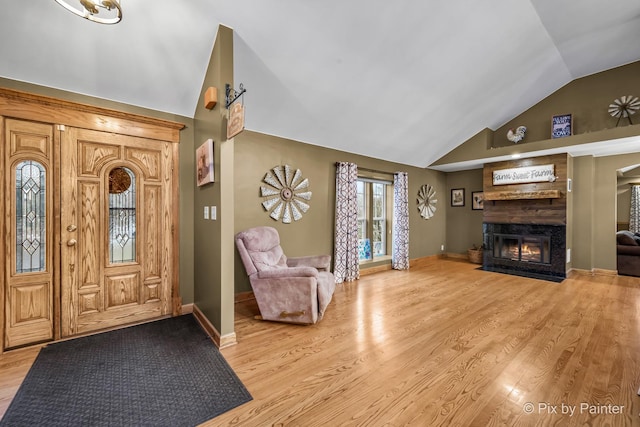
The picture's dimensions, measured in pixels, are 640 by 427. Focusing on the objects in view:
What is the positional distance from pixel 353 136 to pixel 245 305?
3.04 meters

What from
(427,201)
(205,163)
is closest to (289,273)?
(205,163)

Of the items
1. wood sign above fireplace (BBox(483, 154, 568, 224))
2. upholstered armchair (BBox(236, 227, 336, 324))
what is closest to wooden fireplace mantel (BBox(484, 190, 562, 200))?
wood sign above fireplace (BBox(483, 154, 568, 224))

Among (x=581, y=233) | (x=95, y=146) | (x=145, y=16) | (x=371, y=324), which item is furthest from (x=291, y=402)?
(x=581, y=233)

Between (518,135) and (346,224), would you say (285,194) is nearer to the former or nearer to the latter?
(346,224)

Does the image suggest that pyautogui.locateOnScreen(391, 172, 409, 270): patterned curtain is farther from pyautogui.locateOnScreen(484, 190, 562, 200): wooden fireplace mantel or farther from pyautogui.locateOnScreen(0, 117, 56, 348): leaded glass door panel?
pyautogui.locateOnScreen(0, 117, 56, 348): leaded glass door panel

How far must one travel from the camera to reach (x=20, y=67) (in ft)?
7.71

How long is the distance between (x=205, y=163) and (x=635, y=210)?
10.7m

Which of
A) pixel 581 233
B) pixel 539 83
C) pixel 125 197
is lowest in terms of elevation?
pixel 581 233

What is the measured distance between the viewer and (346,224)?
15.4 feet

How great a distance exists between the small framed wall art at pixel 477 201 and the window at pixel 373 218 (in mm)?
2327

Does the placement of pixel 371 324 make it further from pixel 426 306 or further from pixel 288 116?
pixel 288 116

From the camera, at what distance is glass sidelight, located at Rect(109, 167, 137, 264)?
288 cm

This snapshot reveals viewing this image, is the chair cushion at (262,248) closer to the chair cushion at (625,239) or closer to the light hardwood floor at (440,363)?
the light hardwood floor at (440,363)

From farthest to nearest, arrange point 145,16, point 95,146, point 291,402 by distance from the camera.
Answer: point 95,146 < point 145,16 < point 291,402
